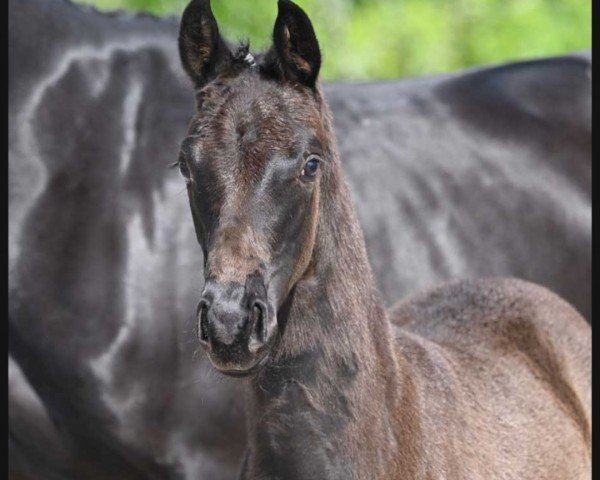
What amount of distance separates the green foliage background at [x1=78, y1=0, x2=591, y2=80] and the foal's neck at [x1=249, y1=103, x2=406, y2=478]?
27.4ft

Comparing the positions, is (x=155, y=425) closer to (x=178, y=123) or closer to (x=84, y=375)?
(x=84, y=375)

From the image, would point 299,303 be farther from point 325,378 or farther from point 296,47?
point 296,47

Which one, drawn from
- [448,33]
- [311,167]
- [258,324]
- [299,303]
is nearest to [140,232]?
[299,303]

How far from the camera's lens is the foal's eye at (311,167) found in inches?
126

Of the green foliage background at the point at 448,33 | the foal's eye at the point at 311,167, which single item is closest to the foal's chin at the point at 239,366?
the foal's eye at the point at 311,167

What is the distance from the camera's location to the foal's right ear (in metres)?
3.44

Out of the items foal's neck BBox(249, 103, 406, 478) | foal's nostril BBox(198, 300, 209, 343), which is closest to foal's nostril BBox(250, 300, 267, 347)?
foal's nostril BBox(198, 300, 209, 343)

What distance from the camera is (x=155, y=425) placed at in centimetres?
454

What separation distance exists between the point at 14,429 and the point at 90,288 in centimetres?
58

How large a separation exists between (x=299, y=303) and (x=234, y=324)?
0.43 metres

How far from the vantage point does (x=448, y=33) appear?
13.3 metres

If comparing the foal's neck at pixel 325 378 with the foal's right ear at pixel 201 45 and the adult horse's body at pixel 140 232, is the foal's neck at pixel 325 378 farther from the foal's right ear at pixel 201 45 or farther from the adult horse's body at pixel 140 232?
the adult horse's body at pixel 140 232

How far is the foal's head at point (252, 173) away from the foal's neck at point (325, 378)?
7 cm
